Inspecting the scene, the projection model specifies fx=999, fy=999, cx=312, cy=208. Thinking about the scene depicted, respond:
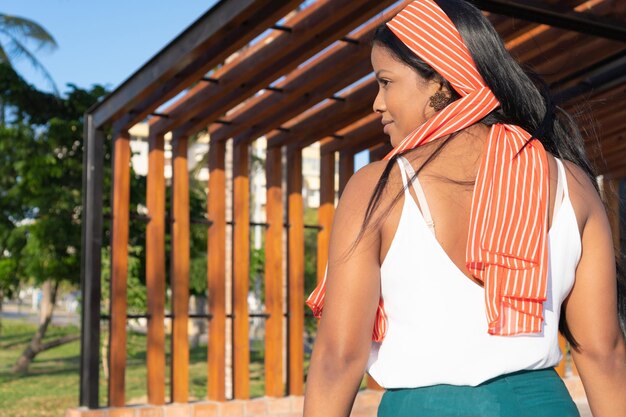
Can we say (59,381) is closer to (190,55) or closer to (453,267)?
(190,55)

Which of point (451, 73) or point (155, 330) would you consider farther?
point (155, 330)

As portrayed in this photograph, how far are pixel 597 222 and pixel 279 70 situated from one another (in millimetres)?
6406

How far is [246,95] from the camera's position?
338 inches

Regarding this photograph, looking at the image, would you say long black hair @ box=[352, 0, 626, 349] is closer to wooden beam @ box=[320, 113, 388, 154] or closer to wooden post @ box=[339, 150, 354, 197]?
wooden beam @ box=[320, 113, 388, 154]

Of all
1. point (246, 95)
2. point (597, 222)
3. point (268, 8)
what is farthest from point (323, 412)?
point (246, 95)

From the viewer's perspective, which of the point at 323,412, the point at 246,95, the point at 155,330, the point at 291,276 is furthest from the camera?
the point at 291,276

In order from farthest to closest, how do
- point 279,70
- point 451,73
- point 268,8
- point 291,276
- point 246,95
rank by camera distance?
point 291,276 < point 246,95 < point 279,70 < point 268,8 < point 451,73

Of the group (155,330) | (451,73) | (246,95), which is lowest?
(155,330)

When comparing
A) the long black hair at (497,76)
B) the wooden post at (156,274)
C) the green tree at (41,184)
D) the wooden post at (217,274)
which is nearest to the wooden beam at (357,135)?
the wooden post at (217,274)

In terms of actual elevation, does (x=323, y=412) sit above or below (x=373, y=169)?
below

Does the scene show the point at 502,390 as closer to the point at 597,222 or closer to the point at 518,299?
the point at 518,299

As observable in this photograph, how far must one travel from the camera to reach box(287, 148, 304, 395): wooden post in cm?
1034

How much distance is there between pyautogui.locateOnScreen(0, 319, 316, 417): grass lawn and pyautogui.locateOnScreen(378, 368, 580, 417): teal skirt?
13.6 m

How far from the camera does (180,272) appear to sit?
9906 mm
